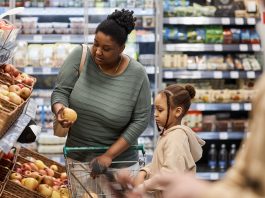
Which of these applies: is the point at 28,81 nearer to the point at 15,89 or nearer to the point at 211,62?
the point at 15,89

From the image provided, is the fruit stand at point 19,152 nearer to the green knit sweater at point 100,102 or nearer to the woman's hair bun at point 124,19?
the green knit sweater at point 100,102

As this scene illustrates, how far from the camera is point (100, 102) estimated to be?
3.99 metres

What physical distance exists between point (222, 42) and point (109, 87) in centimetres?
446

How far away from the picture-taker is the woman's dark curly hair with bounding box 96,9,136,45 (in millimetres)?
3857

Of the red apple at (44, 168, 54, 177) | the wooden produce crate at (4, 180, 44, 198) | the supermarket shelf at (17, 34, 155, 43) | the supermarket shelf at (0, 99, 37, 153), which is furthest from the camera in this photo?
the supermarket shelf at (17, 34, 155, 43)

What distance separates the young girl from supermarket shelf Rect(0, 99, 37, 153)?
0.57 metres

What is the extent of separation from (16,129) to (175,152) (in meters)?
0.73

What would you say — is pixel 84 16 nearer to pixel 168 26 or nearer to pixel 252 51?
pixel 168 26

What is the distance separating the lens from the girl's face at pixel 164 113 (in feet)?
11.8

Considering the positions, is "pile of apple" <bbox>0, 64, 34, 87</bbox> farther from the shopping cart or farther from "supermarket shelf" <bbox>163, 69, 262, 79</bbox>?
"supermarket shelf" <bbox>163, 69, 262, 79</bbox>

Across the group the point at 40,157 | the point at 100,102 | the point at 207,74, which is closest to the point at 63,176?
the point at 40,157

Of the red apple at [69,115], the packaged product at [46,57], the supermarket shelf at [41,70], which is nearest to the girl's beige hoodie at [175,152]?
the red apple at [69,115]

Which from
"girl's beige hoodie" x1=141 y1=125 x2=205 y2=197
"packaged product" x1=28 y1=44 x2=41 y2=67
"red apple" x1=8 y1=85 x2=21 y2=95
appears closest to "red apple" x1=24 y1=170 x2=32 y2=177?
"red apple" x1=8 y1=85 x2=21 y2=95

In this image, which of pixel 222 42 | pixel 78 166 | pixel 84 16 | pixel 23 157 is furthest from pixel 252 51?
pixel 78 166
